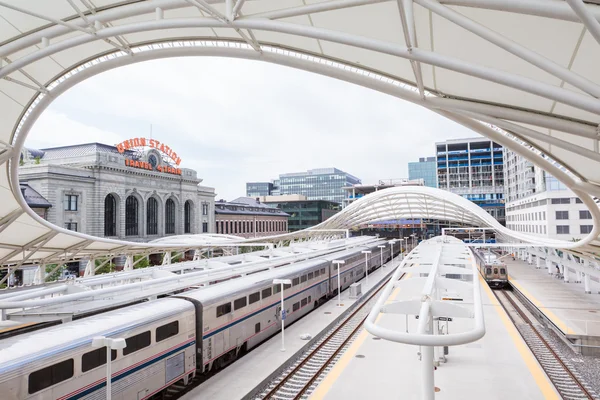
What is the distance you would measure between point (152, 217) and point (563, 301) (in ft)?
177

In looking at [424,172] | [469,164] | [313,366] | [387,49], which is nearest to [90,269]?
[313,366]

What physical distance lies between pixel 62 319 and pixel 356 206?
48.7 m

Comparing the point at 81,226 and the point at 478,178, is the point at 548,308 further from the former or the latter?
the point at 478,178

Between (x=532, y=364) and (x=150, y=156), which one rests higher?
(x=150, y=156)

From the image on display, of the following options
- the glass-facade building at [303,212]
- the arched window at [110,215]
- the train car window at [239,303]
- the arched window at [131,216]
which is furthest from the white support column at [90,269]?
the glass-facade building at [303,212]

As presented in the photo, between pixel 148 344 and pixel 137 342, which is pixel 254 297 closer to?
pixel 148 344

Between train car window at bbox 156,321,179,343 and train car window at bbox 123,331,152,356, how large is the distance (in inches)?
16.8

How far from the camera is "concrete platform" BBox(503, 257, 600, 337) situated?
2003cm

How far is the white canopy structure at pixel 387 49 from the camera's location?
7.90 m

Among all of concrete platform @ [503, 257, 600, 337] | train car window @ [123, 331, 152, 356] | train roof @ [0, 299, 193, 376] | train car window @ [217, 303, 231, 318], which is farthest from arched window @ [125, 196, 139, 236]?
train car window @ [123, 331, 152, 356]

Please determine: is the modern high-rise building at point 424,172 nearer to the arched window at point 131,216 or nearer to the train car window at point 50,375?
the arched window at point 131,216

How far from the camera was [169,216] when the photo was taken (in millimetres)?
66500

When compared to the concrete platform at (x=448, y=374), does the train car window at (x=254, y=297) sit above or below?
above

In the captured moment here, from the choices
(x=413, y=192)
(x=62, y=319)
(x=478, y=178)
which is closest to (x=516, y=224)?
(x=413, y=192)
